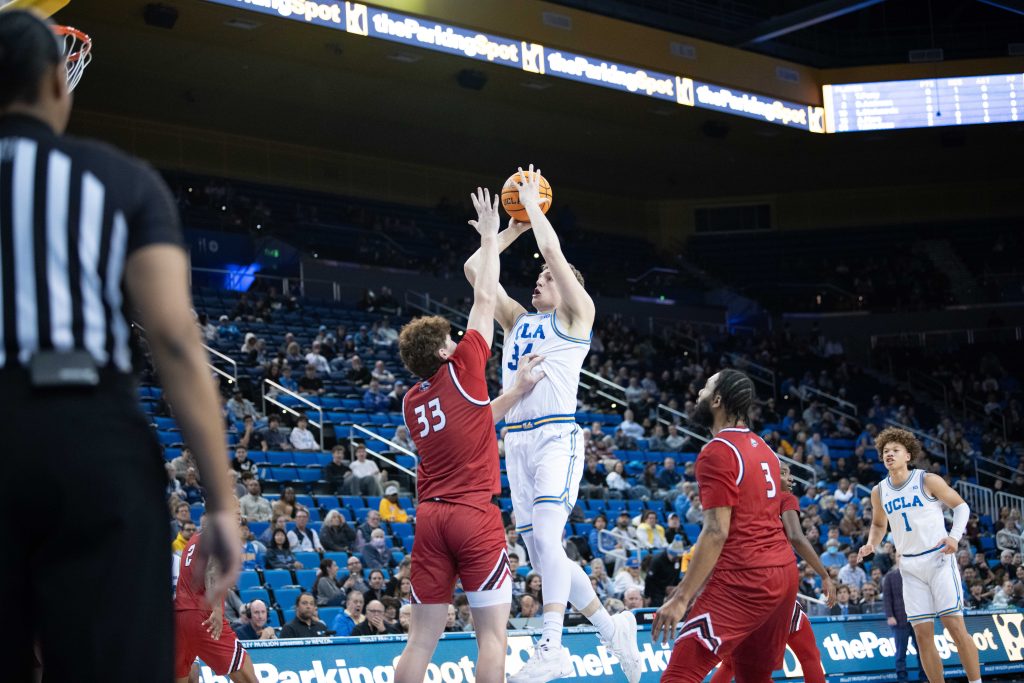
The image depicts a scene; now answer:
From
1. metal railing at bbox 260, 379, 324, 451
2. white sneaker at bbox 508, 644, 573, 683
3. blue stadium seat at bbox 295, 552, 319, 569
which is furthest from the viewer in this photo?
metal railing at bbox 260, 379, 324, 451

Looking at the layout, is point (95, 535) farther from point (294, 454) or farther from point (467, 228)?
point (467, 228)

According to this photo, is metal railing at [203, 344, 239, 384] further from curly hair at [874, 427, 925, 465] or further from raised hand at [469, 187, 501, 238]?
raised hand at [469, 187, 501, 238]

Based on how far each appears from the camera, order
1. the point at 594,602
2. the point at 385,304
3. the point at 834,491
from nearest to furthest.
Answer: the point at 594,602, the point at 834,491, the point at 385,304

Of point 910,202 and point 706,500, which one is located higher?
point 910,202

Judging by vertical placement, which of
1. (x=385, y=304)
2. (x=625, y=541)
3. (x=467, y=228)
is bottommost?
(x=625, y=541)

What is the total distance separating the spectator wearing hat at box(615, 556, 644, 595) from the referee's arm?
41.4ft

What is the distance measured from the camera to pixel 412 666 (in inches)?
238

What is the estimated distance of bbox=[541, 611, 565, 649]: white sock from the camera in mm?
7062

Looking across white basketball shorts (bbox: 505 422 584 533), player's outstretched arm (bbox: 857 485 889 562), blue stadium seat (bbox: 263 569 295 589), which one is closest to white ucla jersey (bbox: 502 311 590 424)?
white basketball shorts (bbox: 505 422 584 533)

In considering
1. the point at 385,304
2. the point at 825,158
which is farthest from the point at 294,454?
the point at 825,158

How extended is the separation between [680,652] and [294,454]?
1194 centimetres

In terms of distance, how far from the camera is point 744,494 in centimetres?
566

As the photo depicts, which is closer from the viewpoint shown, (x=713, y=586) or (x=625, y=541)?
(x=713, y=586)

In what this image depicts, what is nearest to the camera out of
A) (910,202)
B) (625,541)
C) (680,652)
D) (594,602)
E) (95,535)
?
(95,535)
